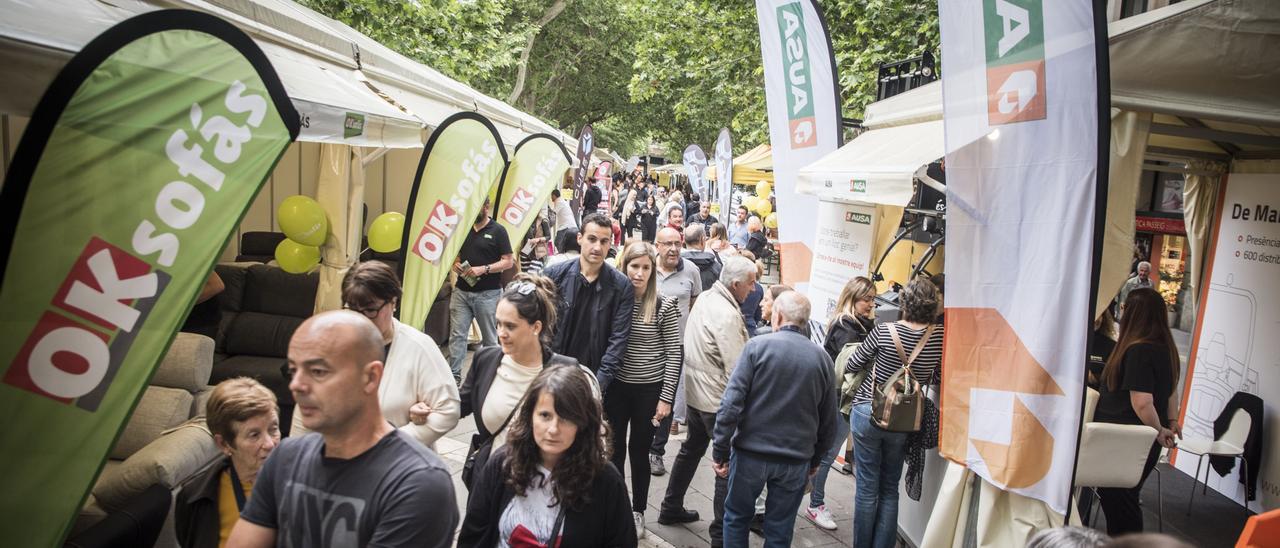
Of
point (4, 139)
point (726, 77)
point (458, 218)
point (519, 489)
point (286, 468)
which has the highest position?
point (726, 77)

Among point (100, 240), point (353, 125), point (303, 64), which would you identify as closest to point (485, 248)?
point (303, 64)

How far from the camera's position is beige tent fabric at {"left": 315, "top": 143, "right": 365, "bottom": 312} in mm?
6879

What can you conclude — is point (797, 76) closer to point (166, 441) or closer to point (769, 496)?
point (769, 496)

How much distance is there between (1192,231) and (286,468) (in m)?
6.89

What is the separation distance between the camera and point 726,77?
57.7 ft

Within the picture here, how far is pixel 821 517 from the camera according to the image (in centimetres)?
562

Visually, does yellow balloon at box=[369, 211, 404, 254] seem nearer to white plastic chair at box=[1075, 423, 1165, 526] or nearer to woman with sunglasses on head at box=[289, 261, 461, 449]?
woman with sunglasses on head at box=[289, 261, 461, 449]

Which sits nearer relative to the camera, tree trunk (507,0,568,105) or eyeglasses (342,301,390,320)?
eyeglasses (342,301,390,320)

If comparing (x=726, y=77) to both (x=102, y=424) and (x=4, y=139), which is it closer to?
(x=4, y=139)

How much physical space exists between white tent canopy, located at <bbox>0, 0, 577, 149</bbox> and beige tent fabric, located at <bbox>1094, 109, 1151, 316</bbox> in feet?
12.9

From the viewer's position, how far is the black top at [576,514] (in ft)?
8.59

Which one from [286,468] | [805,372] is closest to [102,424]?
[286,468]

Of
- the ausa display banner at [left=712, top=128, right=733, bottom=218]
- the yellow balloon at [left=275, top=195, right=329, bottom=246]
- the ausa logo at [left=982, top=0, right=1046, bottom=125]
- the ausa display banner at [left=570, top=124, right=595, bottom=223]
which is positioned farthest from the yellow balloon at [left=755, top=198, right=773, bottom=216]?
the ausa logo at [left=982, top=0, right=1046, bottom=125]

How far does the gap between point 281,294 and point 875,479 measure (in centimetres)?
512
